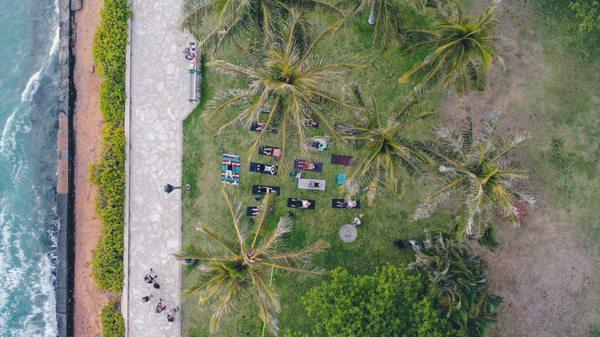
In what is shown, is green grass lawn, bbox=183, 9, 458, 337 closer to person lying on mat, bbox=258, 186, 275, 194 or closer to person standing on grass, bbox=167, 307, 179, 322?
person lying on mat, bbox=258, 186, 275, 194

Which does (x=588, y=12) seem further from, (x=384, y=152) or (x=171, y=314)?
(x=171, y=314)

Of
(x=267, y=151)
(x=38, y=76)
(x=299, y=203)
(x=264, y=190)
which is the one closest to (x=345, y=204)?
(x=299, y=203)

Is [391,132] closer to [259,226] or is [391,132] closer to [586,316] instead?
[259,226]

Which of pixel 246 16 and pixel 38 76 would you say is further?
pixel 38 76

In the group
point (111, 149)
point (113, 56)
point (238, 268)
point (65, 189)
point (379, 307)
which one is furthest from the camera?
point (65, 189)

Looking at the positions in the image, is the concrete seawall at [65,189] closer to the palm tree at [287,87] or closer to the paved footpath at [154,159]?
the paved footpath at [154,159]

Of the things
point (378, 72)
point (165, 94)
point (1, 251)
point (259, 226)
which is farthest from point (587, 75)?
point (1, 251)
